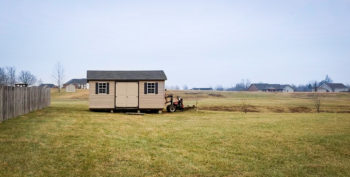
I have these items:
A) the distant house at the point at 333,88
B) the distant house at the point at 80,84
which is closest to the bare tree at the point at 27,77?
the distant house at the point at 80,84

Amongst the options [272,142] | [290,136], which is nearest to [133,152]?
[272,142]

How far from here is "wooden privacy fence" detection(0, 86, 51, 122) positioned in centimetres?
1409

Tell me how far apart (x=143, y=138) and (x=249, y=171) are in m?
5.24

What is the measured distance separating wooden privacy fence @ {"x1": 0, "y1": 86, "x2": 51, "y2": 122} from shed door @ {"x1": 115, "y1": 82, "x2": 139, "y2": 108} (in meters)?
6.55

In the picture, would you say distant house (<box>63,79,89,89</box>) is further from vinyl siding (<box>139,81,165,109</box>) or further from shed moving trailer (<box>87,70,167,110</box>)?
vinyl siding (<box>139,81,165,109</box>)

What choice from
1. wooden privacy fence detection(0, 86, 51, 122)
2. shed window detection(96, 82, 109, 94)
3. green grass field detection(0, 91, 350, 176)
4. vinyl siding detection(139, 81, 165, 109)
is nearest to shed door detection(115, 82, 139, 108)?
vinyl siding detection(139, 81, 165, 109)

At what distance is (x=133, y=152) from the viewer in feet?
28.9

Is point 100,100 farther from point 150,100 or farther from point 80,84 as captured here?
point 80,84

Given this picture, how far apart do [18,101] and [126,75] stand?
392 inches

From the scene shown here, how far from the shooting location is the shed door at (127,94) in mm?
24125

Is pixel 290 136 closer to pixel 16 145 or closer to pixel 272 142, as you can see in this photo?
pixel 272 142

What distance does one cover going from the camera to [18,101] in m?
16.6

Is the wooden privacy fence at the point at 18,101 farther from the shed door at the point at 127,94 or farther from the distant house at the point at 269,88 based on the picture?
the distant house at the point at 269,88

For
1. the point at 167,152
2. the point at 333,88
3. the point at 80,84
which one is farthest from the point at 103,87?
the point at 333,88
